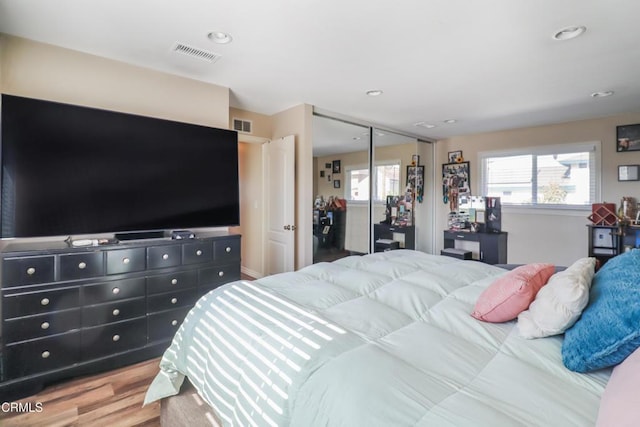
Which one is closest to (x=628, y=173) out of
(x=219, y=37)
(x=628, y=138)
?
(x=628, y=138)

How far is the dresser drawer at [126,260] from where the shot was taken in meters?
2.31

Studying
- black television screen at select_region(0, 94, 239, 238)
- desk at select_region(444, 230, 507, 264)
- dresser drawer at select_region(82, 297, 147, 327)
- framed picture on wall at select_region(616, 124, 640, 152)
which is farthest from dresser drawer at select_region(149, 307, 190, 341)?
framed picture on wall at select_region(616, 124, 640, 152)

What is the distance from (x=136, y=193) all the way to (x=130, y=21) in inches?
50.8

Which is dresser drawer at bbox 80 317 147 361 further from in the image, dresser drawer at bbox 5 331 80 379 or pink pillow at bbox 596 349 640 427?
pink pillow at bbox 596 349 640 427

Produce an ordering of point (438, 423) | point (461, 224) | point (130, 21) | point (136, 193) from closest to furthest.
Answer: point (438, 423)
point (130, 21)
point (136, 193)
point (461, 224)

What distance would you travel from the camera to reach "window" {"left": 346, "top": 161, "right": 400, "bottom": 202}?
4.49 meters

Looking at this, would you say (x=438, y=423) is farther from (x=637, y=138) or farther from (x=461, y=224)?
(x=637, y=138)

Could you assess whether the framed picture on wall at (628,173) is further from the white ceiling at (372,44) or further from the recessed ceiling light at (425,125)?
the recessed ceiling light at (425,125)

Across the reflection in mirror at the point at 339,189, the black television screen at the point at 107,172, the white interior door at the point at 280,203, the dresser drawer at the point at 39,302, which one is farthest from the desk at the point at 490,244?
the dresser drawer at the point at 39,302

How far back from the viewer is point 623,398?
2.25 feet

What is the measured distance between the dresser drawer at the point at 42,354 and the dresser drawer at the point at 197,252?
89 centimetres

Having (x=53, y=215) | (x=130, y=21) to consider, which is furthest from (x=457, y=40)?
(x=53, y=215)

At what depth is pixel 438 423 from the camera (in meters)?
0.74

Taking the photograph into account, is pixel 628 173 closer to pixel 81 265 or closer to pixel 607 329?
pixel 607 329
